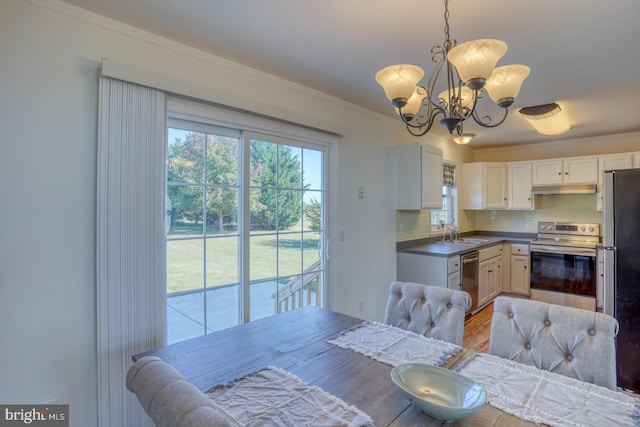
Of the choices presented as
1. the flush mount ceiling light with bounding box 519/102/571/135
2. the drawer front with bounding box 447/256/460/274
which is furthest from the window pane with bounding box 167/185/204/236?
the flush mount ceiling light with bounding box 519/102/571/135

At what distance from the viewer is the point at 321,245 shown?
292 cm

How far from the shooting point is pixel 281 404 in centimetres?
104

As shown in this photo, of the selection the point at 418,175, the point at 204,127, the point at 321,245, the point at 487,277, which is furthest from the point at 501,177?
the point at 204,127

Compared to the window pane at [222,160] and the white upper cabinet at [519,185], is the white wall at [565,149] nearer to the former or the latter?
the white upper cabinet at [519,185]

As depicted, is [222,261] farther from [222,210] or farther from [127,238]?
[127,238]

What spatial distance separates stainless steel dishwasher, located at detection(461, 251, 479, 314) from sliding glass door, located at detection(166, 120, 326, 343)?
1.89m

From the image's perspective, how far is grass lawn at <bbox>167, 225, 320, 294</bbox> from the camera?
6.65 feet

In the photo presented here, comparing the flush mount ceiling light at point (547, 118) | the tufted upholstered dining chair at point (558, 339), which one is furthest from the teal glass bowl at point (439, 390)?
the flush mount ceiling light at point (547, 118)

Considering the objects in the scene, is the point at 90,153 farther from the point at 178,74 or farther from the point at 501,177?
the point at 501,177

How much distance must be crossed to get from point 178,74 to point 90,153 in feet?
2.31

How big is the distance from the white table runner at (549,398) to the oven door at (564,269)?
372 centimetres

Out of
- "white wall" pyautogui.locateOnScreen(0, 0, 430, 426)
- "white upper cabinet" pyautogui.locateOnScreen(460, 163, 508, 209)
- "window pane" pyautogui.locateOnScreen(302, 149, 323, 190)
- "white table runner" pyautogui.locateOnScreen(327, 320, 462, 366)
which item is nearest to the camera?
"white table runner" pyautogui.locateOnScreen(327, 320, 462, 366)

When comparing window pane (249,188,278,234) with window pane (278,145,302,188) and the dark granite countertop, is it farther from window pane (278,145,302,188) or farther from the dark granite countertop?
the dark granite countertop

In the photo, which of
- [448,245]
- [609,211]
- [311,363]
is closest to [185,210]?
[311,363]
